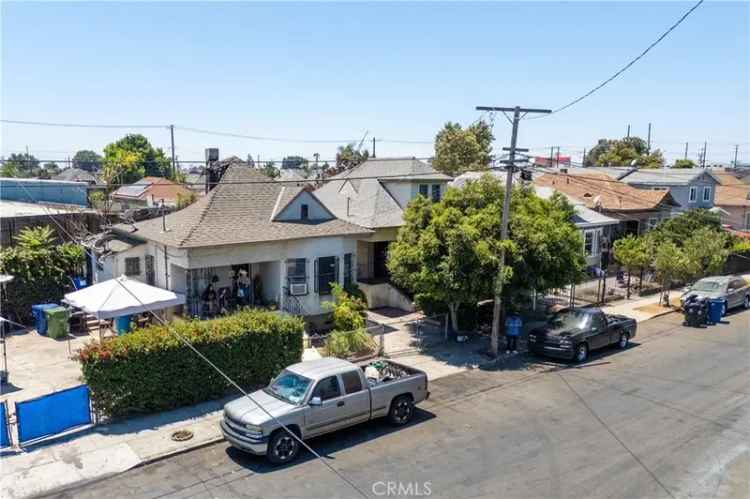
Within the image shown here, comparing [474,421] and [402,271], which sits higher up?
[402,271]

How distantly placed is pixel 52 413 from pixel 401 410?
7858 millimetres

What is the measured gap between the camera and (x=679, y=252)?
27.6m

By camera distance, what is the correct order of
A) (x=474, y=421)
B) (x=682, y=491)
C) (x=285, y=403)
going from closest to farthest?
(x=682, y=491) < (x=285, y=403) < (x=474, y=421)

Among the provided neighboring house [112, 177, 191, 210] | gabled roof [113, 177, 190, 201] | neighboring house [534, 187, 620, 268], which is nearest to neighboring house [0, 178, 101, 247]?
neighboring house [112, 177, 191, 210]

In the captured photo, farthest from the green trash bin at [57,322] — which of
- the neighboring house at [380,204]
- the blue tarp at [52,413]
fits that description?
the neighboring house at [380,204]

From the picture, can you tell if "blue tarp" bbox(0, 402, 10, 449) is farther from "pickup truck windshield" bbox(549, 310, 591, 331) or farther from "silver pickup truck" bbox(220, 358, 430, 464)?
"pickup truck windshield" bbox(549, 310, 591, 331)

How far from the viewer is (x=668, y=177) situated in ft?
159

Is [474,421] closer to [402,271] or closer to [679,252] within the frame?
[402,271]

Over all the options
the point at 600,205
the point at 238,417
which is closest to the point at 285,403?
the point at 238,417

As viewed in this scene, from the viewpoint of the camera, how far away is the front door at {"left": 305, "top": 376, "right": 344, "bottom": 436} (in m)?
12.0

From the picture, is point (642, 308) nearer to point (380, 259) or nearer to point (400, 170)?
point (380, 259)

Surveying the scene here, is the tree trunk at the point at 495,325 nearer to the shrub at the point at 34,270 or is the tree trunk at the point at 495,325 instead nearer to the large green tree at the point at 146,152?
the shrub at the point at 34,270

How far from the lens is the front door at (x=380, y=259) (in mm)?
27000

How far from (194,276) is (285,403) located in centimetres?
1020
